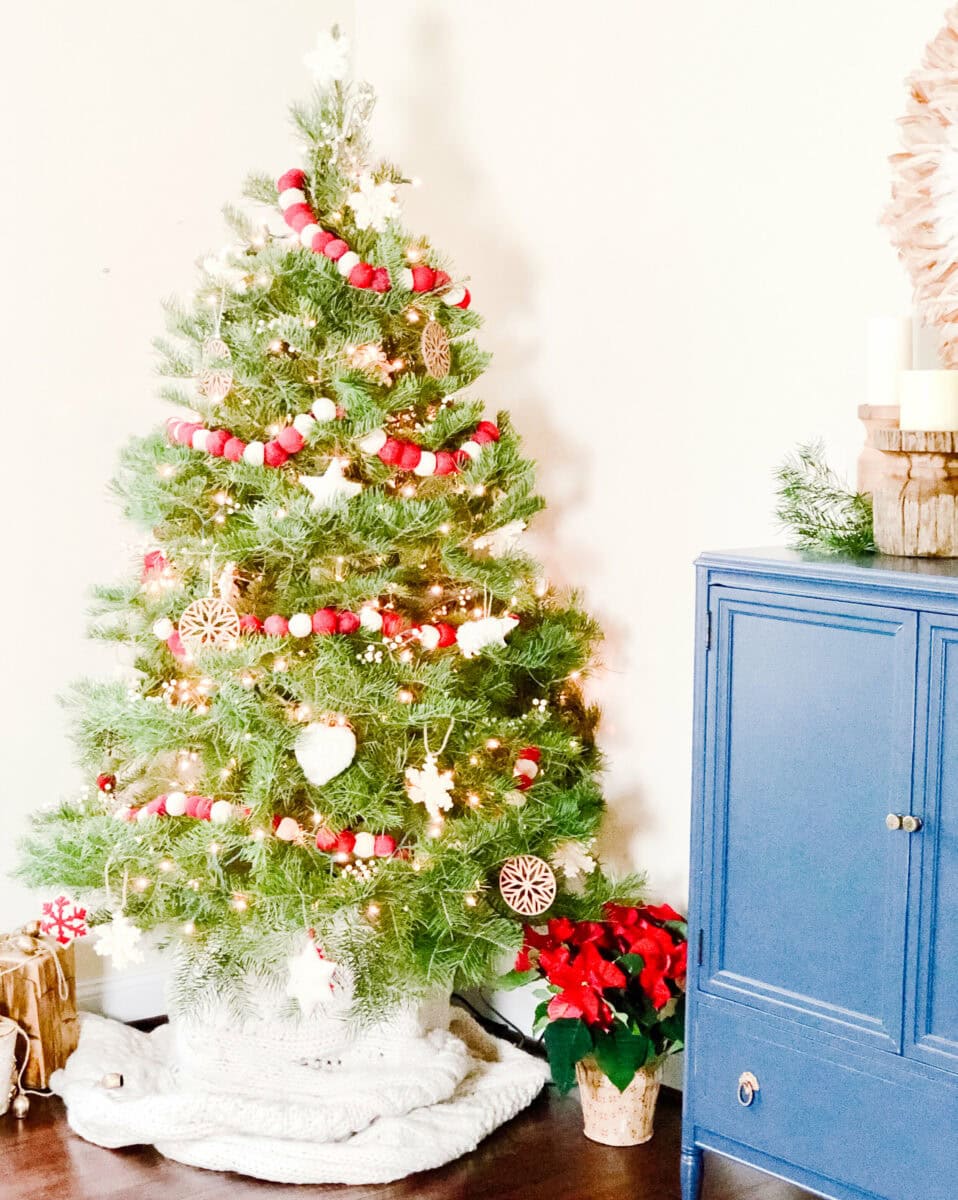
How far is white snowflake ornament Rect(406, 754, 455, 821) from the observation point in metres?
2.49

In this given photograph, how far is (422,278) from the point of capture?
256cm

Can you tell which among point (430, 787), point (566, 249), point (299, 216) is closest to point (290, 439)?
point (299, 216)

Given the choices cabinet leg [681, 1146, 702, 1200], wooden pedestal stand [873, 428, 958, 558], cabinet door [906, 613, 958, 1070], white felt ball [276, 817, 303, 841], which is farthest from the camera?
white felt ball [276, 817, 303, 841]

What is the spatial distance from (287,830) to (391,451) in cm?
69

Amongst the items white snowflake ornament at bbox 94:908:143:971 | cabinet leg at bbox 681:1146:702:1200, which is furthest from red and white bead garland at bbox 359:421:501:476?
cabinet leg at bbox 681:1146:702:1200

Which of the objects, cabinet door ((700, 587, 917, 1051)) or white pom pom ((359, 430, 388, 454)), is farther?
white pom pom ((359, 430, 388, 454))

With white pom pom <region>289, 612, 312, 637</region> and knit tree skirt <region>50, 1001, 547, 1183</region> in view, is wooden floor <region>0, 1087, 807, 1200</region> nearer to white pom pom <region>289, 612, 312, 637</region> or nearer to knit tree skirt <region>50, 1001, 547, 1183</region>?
knit tree skirt <region>50, 1001, 547, 1183</region>

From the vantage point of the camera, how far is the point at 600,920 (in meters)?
2.66

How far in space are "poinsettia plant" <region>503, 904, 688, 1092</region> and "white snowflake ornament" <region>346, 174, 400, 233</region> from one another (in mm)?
1295

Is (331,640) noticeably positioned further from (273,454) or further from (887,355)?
(887,355)

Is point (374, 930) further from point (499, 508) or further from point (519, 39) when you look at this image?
point (519, 39)

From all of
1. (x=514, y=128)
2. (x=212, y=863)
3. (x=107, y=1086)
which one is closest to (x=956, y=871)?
(x=212, y=863)

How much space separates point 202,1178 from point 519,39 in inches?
89.6

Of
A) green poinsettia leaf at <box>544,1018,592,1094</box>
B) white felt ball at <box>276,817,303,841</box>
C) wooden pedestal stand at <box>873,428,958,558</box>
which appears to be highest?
wooden pedestal stand at <box>873,428,958,558</box>
